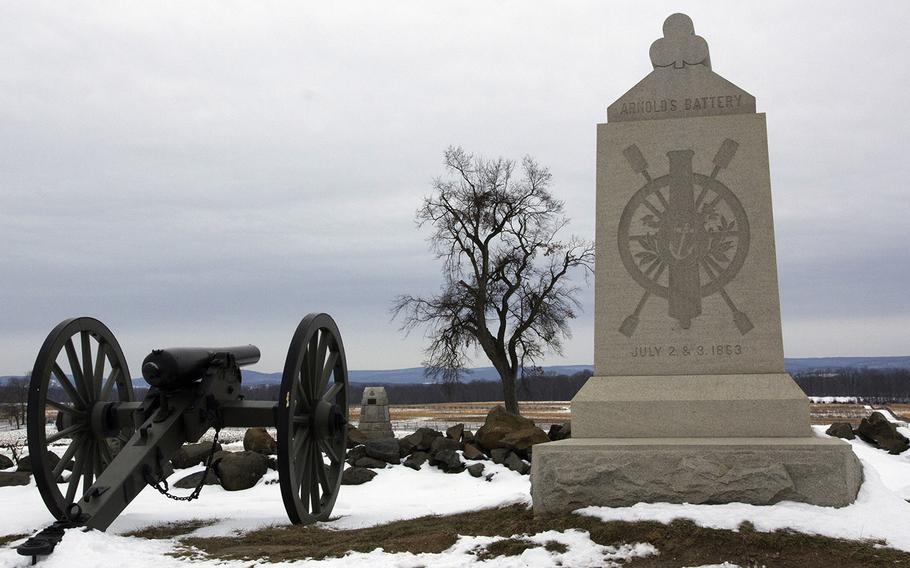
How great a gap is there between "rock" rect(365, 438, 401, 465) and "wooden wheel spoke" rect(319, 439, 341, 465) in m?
4.31

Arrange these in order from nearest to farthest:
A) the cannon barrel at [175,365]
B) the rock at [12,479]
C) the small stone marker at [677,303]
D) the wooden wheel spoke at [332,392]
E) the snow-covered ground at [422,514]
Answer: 1. the snow-covered ground at [422,514]
2. the small stone marker at [677,303]
3. the cannon barrel at [175,365]
4. the wooden wheel spoke at [332,392]
5. the rock at [12,479]

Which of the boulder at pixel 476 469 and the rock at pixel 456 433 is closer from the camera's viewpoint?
the boulder at pixel 476 469

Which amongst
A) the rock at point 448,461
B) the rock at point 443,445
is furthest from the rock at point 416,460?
the rock at point 443,445

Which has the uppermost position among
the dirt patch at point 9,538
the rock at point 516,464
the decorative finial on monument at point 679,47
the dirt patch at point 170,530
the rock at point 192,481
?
the decorative finial on monument at point 679,47

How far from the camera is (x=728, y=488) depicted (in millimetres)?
6629

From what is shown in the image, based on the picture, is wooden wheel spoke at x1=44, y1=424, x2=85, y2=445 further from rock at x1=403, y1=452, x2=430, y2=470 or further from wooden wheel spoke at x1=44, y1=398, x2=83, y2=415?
rock at x1=403, y1=452, x2=430, y2=470

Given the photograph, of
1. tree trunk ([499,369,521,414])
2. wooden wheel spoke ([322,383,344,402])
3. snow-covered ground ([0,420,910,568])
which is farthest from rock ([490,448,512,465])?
tree trunk ([499,369,521,414])

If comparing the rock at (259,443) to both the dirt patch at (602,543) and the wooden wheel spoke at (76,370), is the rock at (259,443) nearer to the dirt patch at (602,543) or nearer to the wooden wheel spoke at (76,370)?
the wooden wheel spoke at (76,370)

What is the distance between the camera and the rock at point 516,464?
43.3 feet

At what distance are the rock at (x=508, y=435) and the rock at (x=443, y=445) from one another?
386 mm

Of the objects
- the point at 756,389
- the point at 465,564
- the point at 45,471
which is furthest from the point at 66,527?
the point at 756,389

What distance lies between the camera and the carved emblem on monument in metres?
7.78

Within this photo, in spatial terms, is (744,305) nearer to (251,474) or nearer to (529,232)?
(251,474)

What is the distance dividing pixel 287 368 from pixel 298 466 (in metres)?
1.17
